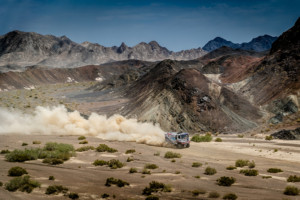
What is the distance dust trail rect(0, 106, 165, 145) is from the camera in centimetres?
4738

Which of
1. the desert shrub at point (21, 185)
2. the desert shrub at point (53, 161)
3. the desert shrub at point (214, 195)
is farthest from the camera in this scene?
the desert shrub at point (53, 161)

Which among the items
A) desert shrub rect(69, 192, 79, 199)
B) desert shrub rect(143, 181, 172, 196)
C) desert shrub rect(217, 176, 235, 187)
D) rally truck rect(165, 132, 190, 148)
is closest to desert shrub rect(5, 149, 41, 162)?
desert shrub rect(69, 192, 79, 199)

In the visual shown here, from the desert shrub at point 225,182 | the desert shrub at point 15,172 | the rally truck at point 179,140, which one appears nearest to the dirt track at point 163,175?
the desert shrub at point 225,182

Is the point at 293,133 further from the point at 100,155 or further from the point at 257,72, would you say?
the point at 257,72

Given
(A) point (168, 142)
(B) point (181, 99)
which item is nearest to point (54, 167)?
(A) point (168, 142)

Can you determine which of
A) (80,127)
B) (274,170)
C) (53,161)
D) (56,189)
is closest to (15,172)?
(56,189)

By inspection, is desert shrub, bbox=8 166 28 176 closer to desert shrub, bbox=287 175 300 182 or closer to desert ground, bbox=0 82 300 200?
desert ground, bbox=0 82 300 200

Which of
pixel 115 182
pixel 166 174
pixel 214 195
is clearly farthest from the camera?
pixel 166 174

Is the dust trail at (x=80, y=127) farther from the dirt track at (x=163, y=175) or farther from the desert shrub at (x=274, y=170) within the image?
the desert shrub at (x=274, y=170)

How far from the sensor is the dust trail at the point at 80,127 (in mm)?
47375

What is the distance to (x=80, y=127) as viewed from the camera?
5188 centimetres

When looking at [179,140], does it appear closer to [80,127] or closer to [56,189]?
[80,127]

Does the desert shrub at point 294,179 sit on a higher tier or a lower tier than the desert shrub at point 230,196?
higher

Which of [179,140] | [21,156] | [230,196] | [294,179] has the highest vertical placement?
[179,140]
